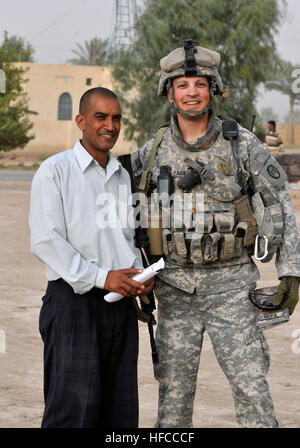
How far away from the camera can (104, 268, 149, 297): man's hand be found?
2922 mm

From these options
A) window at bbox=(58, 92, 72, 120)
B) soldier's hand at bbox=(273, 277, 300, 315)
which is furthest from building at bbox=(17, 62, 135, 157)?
soldier's hand at bbox=(273, 277, 300, 315)

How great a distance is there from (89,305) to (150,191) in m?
0.78

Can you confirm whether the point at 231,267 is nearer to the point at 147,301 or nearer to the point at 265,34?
the point at 147,301

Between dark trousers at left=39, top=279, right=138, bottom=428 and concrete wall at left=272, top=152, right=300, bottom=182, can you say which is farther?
concrete wall at left=272, top=152, right=300, bottom=182

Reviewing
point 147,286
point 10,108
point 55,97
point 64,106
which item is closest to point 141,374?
point 147,286

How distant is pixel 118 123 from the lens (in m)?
3.13

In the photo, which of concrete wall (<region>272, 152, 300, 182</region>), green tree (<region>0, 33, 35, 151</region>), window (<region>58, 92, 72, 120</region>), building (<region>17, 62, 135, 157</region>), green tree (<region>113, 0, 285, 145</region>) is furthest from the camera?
window (<region>58, 92, 72, 120</region>)

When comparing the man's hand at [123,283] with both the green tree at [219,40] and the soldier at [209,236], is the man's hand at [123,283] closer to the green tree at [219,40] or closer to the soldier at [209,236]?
the soldier at [209,236]

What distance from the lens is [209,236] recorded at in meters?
3.46

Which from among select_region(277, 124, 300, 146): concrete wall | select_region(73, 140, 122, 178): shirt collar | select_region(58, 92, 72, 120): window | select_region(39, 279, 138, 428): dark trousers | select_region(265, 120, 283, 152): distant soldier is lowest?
select_region(39, 279, 138, 428): dark trousers

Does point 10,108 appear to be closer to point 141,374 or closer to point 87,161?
point 141,374

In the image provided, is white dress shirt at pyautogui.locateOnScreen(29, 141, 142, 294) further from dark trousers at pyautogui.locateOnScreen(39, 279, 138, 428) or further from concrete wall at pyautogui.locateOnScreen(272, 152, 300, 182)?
concrete wall at pyautogui.locateOnScreen(272, 152, 300, 182)

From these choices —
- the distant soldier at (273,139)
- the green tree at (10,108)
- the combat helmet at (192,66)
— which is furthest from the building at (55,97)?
the combat helmet at (192,66)
